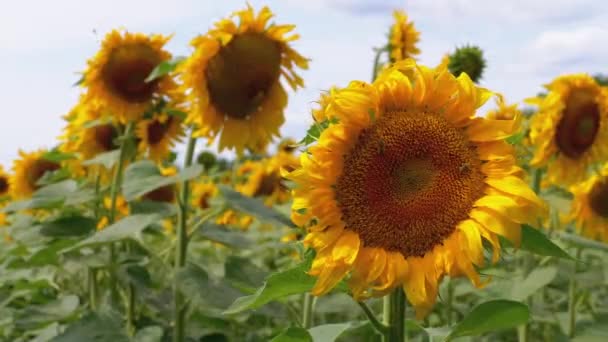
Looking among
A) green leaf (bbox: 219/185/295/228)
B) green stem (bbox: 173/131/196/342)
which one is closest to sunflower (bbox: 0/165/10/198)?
green stem (bbox: 173/131/196/342)

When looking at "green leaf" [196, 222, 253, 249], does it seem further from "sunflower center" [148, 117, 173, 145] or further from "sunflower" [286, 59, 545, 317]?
"sunflower" [286, 59, 545, 317]

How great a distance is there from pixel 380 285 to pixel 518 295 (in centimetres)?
112

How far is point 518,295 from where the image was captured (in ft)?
7.91

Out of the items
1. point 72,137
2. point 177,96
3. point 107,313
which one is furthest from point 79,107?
point 107,313

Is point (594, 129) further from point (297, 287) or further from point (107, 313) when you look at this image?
point (297, 287)

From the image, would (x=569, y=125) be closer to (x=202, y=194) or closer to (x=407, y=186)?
(x=407, y=186)

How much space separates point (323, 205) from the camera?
1.44 m

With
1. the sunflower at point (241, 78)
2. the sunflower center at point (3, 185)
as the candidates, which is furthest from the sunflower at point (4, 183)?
the sunflower at point (241, 78)

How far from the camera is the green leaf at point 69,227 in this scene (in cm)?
277

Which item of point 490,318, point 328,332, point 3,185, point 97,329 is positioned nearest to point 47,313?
point 97,329

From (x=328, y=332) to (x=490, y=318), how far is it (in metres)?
0.28

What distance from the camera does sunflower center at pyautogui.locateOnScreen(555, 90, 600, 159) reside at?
3.27m

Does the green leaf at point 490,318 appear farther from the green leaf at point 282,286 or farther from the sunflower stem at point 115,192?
the sunflower stem at point 115,192

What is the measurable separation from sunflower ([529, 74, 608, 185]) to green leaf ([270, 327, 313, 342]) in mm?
1988
